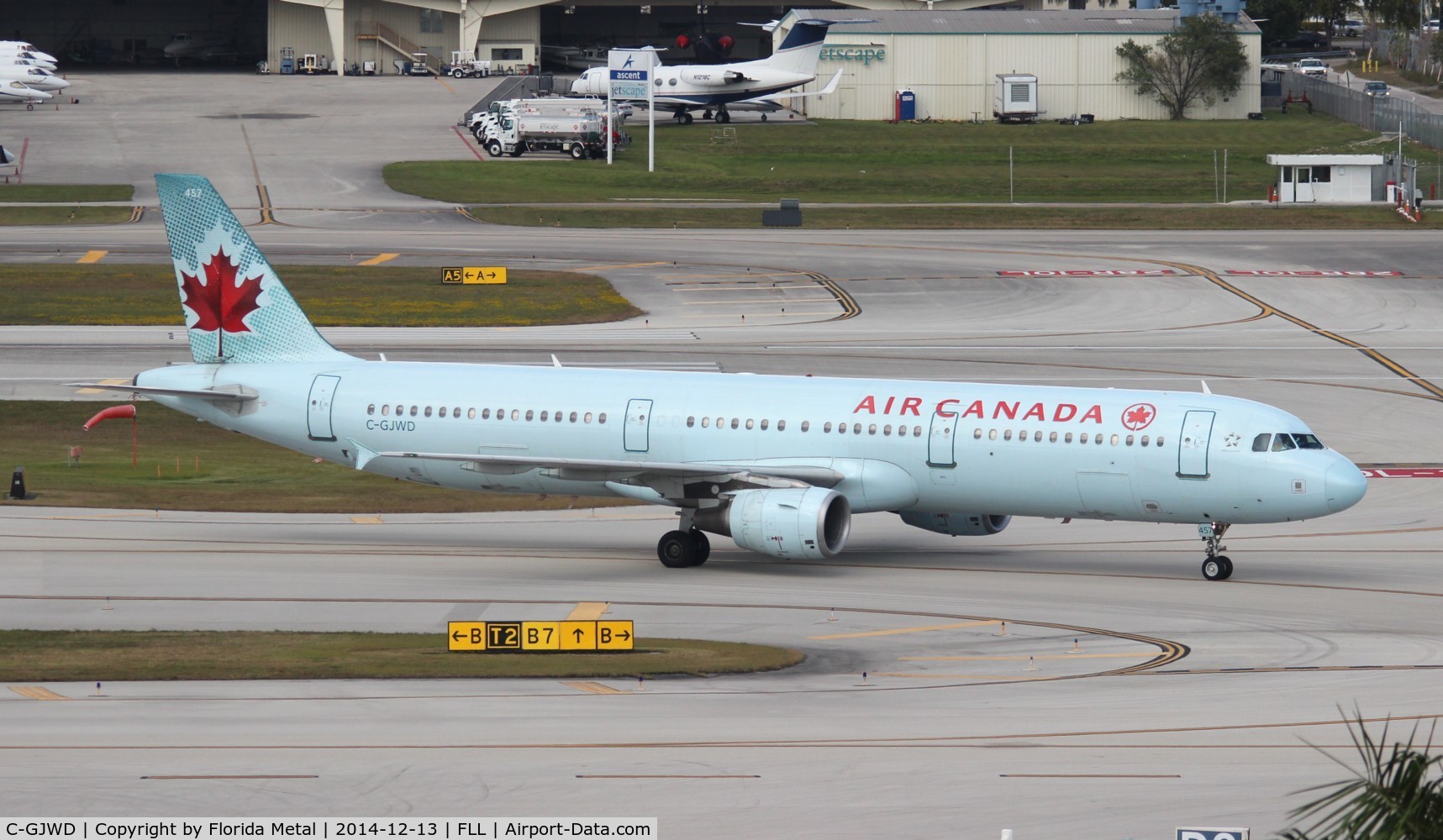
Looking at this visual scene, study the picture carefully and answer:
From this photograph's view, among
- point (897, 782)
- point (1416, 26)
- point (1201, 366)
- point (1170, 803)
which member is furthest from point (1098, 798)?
point (1416, 26)

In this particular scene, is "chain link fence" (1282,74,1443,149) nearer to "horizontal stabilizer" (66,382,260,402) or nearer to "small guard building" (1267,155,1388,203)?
"small guard building" (1267,155,1388,203)

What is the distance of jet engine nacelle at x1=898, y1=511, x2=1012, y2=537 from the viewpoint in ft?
137

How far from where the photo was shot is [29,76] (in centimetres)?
14075

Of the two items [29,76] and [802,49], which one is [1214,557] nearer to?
[802,49]

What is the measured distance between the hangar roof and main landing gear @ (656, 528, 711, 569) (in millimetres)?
105525

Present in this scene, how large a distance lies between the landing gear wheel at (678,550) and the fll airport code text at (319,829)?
18016mm

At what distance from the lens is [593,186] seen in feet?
372

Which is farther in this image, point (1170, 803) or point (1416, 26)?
point (1416, 26)

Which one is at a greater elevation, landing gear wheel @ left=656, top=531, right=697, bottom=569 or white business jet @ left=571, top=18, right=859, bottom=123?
white business jet @ left=571, top=18, right=859, bottom=123

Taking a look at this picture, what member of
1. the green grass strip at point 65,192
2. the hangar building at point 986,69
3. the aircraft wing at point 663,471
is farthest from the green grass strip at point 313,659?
the hangar building at point 986,69

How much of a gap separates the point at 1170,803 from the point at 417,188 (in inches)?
3666

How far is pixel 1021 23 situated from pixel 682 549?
374ft

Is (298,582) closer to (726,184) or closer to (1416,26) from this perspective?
(726,184)

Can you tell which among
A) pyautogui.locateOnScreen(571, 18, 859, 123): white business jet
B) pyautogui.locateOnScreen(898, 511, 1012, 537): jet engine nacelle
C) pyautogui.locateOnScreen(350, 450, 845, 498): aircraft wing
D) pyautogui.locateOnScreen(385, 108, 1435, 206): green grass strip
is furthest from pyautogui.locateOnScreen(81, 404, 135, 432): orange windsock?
pyautogui.locateOnScreen(571, 18, 859, 123): white business jet
